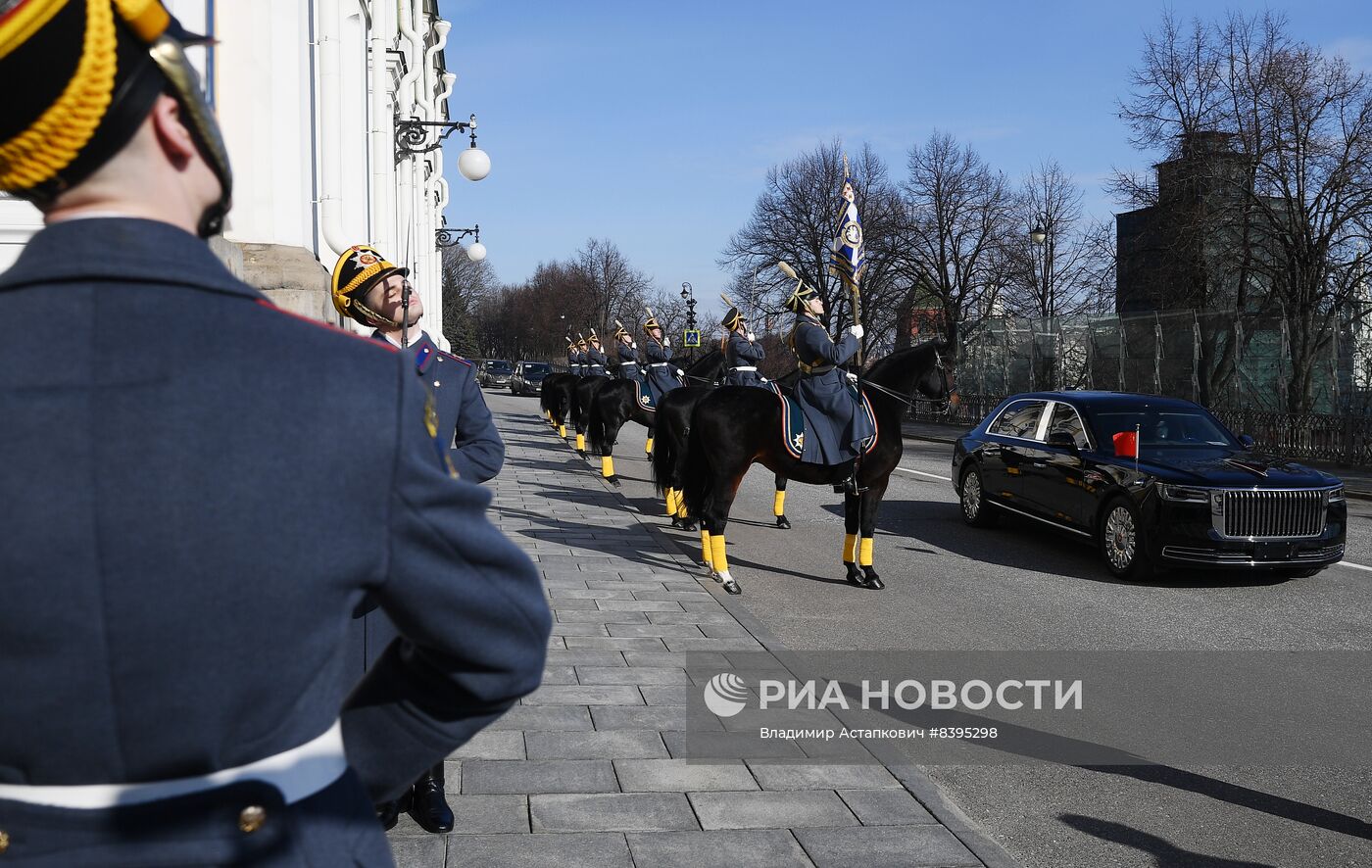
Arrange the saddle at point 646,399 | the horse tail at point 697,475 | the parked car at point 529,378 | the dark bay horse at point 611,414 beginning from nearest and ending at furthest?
1. the horse tail at point 697,475
2. the saddle at point 646,399
3. the dark bay horse at point 611,414
4. the parked car at point 529,378

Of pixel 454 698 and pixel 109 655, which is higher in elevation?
pixel 109 655

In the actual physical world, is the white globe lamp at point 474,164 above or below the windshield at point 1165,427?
above

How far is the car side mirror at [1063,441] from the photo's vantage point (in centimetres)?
1140

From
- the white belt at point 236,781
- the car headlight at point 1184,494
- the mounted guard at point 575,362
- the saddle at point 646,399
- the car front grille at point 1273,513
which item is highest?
the mounted guard at point 575,362

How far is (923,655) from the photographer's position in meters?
7.44

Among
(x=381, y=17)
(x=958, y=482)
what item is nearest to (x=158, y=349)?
(x=958, y=482)

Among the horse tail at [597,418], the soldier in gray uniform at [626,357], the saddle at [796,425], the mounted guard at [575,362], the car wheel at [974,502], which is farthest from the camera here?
the mounted guard at [575,362]

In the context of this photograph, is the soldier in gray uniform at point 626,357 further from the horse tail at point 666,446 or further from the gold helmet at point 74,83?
the gold helmet at point 74,83

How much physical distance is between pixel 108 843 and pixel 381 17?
725 inches

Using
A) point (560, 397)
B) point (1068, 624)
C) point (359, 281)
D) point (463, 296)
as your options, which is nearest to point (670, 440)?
point (1068, 624)

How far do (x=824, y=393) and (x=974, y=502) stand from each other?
13.6 feet

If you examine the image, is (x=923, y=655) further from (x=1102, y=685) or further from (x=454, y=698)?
(x=454, y=698)

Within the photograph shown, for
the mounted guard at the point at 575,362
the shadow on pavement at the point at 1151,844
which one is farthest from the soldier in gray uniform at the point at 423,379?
the mounted guard at the point at 575,362

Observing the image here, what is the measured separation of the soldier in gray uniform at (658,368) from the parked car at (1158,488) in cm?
646
